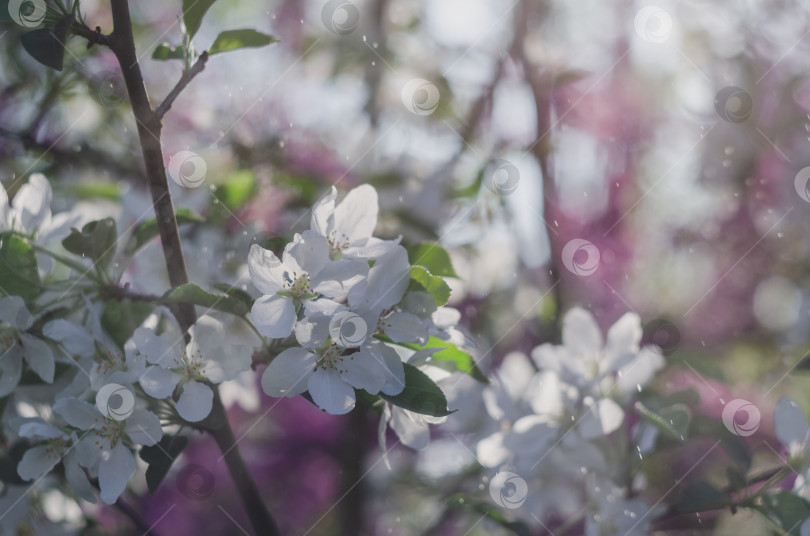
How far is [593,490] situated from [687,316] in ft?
2.01

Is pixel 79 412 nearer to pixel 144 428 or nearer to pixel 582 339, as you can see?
pixel 144 428

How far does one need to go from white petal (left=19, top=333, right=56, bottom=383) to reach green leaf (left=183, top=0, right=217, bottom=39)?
307 mm

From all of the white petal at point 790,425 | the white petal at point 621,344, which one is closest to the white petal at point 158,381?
the white petal at point 621,344

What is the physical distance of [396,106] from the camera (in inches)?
63.0

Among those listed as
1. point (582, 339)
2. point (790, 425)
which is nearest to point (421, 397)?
point (582, 339)

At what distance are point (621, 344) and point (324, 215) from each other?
0.43 meters

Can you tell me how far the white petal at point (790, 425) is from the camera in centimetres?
85

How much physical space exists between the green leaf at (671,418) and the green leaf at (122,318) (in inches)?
20.6

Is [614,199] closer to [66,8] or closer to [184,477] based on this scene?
[184,477]

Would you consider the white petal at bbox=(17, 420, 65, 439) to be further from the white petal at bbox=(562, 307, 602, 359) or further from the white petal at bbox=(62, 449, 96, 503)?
the white petal at bbox=(562, 307, 602, 359)

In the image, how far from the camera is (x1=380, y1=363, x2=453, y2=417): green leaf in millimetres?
589

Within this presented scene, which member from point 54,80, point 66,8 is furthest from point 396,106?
point 66,8

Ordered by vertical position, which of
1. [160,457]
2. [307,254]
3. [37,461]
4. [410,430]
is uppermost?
[307,254]

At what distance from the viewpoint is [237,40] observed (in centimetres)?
68
